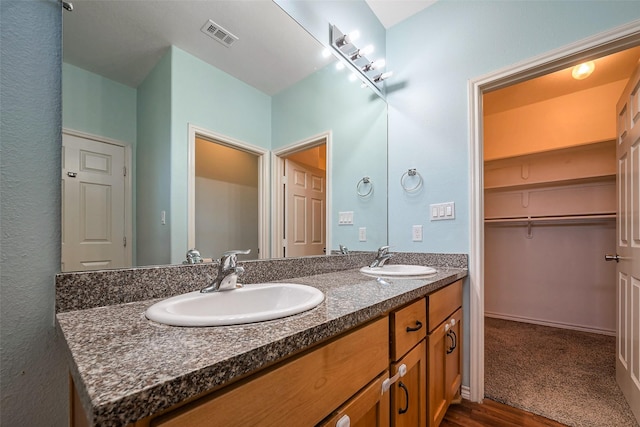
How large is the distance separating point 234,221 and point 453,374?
1367mm

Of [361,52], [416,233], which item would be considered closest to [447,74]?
[361,52]

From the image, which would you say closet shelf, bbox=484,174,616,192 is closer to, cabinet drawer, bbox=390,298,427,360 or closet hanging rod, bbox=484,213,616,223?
closet hanging rod, bbox=484,213,616,223

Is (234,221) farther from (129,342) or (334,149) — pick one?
(334,149)

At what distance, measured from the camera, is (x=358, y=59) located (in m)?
1.77

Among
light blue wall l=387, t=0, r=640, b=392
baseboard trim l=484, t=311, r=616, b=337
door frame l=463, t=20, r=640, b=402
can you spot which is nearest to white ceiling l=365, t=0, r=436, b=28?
light blue wall l=387, t=0, r=640, b=392

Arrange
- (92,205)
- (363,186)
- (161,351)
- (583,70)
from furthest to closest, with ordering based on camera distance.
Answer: (583,70)
(363,186)
(92,205)
(161,351)

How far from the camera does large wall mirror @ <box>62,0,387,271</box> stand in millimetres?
768

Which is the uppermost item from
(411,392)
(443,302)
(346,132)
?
(346,132)

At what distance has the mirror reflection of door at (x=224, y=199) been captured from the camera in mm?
1009

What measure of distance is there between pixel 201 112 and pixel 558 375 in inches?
103

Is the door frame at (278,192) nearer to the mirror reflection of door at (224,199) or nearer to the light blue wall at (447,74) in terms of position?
the mirror reflection of door at (224,199)

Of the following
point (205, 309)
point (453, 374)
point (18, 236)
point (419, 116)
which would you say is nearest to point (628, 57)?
point (419, 116)

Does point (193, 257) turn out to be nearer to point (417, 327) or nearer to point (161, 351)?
point (161, 351)

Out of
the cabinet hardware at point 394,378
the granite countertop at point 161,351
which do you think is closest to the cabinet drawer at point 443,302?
the cabinet hardware at point 394,378
